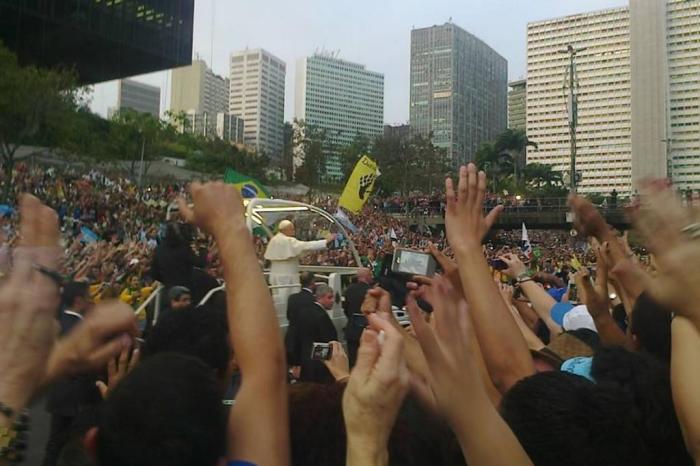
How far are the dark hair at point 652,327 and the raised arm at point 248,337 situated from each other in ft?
4.48

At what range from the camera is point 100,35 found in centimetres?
3988

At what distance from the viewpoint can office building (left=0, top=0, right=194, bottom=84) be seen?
1471 inches

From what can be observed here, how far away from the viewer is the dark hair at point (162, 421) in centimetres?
143

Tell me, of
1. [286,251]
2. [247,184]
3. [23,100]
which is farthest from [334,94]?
[286,251]

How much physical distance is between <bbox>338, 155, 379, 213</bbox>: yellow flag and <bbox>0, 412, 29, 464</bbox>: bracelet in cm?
1272

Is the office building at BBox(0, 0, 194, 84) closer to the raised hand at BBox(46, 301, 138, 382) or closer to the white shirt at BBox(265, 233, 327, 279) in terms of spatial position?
the white shirt at BBox(265, 233, 327, 279)

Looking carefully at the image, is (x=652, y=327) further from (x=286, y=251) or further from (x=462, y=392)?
(x=286, y=251)

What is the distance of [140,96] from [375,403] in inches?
5178

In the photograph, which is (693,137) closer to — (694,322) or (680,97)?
(680,97)

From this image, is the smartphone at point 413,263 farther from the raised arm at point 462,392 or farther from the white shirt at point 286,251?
the white shirt at point 286,251

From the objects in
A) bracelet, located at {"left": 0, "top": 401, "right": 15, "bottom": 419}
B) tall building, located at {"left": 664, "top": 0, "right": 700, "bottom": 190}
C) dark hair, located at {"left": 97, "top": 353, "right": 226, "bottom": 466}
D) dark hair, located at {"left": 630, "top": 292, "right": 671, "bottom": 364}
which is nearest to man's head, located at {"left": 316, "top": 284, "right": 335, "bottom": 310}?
dark hair, located at {"left": 630, "top": 292, "right": 671, "bottom": 364}

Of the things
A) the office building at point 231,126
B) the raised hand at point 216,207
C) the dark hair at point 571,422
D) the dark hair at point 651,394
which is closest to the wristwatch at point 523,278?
the dark hair at point 651,394

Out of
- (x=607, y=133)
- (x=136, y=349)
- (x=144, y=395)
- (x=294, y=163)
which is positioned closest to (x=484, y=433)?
(x=144, y=395)

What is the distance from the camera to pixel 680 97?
40000 mm
